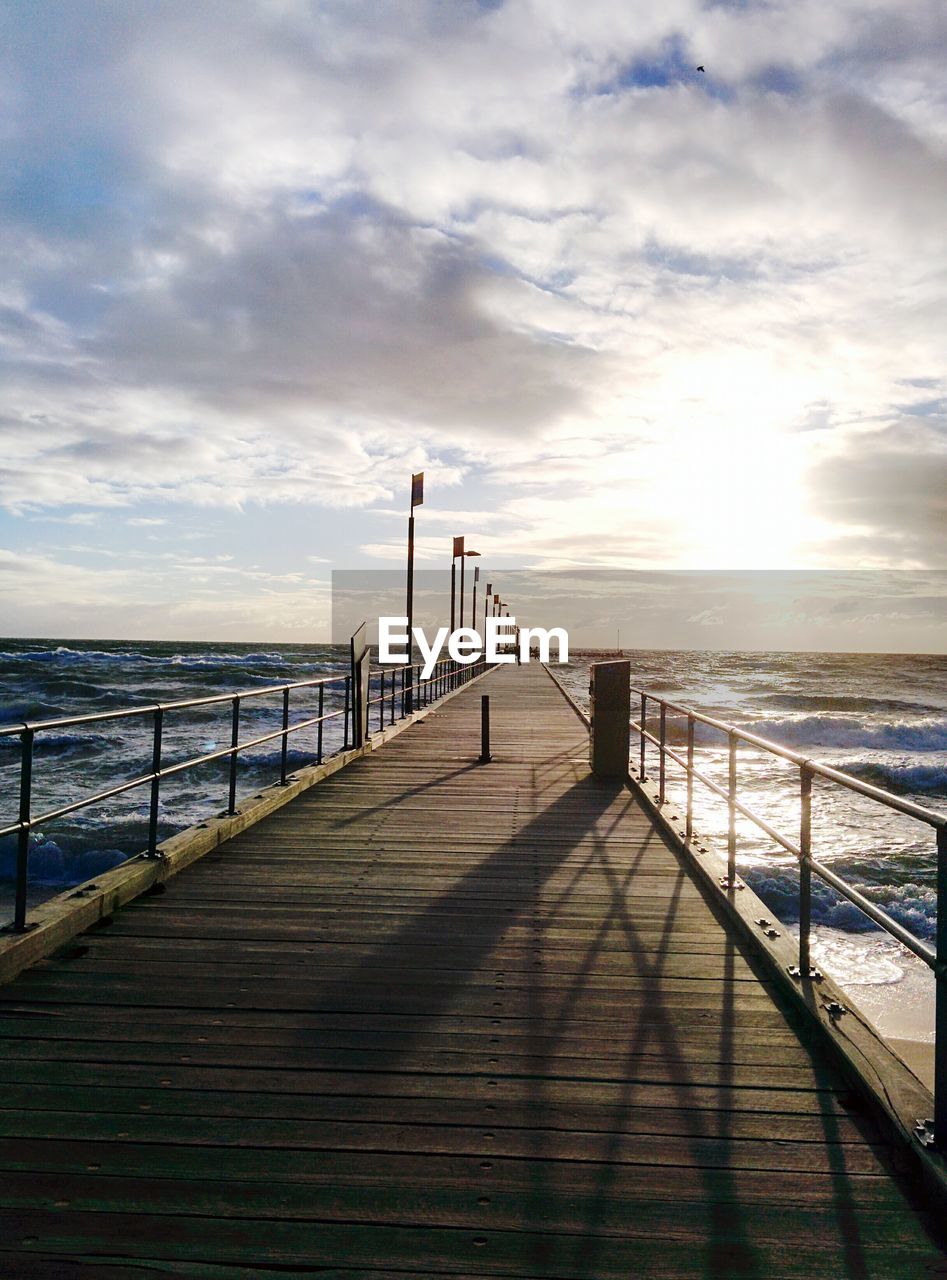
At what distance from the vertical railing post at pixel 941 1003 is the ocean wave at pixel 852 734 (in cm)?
2855

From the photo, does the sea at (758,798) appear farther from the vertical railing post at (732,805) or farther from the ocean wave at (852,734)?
the vertical railing post at (732,805)

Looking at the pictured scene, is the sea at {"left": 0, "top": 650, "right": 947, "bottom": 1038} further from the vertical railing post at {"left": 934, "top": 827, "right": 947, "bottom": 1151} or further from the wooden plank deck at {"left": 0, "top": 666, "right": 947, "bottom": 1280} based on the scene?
the vertical railing post at {"left": 934, "top": 827, "right": 947, "bottom": 1151}

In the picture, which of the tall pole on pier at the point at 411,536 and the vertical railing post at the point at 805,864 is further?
the tall pole on pier at the point at 411,536

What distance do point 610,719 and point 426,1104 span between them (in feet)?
25.5

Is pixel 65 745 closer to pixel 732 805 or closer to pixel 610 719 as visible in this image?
pixel 610 719

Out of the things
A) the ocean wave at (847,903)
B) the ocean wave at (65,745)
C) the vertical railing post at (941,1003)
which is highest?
the vertical railing post at (941,1003)

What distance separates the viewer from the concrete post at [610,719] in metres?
10.1

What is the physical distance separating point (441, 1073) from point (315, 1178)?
715 millimetres

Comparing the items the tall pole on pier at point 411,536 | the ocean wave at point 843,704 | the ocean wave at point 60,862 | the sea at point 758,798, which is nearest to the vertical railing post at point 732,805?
the sea at point 758,798

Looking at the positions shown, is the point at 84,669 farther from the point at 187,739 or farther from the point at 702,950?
the point at 702,950

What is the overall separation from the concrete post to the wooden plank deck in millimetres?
4723

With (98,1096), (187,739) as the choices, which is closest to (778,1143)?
(98,1096)

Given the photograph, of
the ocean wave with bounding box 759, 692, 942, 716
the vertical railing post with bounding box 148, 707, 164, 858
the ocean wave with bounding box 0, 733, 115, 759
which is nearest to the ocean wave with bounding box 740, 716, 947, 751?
the ocean wave with bounding box 759, 692, 942, 716

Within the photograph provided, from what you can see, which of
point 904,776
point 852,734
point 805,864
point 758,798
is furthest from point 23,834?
point 852,734
